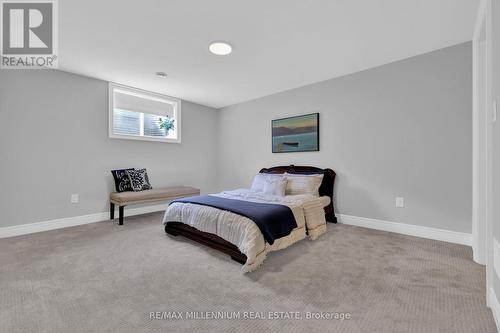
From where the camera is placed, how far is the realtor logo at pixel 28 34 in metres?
2.15

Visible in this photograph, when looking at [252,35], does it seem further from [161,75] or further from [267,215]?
[267,215]

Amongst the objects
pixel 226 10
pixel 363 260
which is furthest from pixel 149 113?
pixel 363 260

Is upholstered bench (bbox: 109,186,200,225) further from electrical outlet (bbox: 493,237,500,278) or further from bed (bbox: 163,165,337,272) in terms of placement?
electrical outlet (bbox: 493,237,500,278)

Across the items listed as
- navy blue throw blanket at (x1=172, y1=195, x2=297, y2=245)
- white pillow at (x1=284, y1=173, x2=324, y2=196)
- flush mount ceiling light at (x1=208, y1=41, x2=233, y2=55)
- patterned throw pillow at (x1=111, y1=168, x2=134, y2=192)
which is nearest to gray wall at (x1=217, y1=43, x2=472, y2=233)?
white pillow at (x1=284, y1=173, x2=324, y2=196)

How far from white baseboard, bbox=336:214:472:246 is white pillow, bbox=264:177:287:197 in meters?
1.10

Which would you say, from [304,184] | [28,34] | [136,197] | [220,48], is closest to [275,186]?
[304,184]

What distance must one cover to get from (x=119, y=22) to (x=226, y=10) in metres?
1.14

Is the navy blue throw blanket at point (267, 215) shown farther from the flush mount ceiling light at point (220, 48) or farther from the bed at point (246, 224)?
the flush mount ceiling light at point (220, 48)

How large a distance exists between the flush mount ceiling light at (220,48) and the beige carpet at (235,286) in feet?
8.19

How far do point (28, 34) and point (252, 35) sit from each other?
2.55 meters

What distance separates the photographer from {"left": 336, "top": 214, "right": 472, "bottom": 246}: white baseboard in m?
2.75

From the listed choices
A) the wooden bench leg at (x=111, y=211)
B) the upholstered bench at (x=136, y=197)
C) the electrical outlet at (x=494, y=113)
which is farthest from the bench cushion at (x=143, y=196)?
the electrical outlet at (x=494, y=113)

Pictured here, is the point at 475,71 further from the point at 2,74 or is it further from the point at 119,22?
the point at 2,74

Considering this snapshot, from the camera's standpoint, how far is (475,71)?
2.39 m
